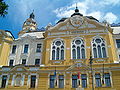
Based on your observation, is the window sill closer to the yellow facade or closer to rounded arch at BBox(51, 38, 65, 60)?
rounded arch at BBox(51, 38, 65, 60)

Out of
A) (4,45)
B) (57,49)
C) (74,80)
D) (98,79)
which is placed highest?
(4,45)

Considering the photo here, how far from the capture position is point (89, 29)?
3191 centimetres

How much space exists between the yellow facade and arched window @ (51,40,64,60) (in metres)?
10.8

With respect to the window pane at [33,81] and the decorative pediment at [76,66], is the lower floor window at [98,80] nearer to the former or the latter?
the decorative pediment at [76,66]

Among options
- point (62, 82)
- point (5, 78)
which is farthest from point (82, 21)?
point (5, 78)

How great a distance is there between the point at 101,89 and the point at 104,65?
4.29 metres

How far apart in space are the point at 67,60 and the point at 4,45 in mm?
14914

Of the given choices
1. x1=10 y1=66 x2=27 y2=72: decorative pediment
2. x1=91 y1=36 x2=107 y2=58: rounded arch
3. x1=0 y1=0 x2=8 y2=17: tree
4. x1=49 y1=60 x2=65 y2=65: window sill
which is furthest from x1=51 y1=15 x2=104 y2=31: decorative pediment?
x1=0 y1=0 x2=8 y2=17: tree

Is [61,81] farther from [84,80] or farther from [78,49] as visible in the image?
[78,49]

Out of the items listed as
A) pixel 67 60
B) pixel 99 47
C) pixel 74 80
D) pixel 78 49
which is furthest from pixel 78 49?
pixel 74 80

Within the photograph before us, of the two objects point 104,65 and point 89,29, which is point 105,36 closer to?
point 89,29

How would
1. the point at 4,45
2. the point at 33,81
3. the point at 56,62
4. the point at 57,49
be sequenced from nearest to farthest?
1. the point at 33,81
2. the point at 56,62
3. the point at 57,49
4. the point at 4,45

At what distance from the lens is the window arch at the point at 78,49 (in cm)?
2994

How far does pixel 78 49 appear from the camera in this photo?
1215 inches
